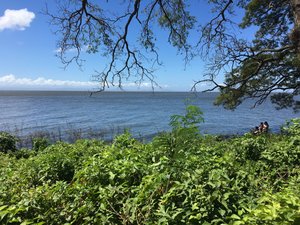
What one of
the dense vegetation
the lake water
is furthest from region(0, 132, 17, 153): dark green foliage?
the dense vegetation

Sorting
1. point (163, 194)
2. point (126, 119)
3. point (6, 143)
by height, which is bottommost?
point (126, 119)

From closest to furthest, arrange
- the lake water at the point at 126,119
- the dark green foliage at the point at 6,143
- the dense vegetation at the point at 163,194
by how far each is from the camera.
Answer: the dense vegetation at the point at 163,194
the dark green foliage at the point at 6,143
the lake water at the point at 126,119

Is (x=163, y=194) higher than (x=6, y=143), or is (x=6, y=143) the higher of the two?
(x=163, y=194)

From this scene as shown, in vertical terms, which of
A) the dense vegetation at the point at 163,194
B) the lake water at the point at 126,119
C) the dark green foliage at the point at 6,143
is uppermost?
the dense vegetation at the point at 163,194

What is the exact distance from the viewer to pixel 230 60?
12.1m

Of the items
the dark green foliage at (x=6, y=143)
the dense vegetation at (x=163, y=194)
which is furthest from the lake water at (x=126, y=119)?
the dark green foliage at (x=6, y=143)

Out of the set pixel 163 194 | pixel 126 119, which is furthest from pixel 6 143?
pixel 126 119

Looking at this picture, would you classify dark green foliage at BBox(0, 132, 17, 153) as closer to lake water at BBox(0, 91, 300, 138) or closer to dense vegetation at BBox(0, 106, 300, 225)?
lake water at BBox(0, 91, 300, 138)

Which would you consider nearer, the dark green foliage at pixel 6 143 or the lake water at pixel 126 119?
the dark green foliage at pixel 6 143

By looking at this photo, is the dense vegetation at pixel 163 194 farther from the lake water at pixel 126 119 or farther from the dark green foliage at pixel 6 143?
the dark green foliage at pixel 6 143

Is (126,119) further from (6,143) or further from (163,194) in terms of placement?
(163,194)

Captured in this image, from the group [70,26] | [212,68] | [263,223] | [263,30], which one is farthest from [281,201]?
[263,30]

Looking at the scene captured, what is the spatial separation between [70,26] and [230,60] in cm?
663

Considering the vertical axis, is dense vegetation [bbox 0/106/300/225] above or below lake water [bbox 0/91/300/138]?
above
